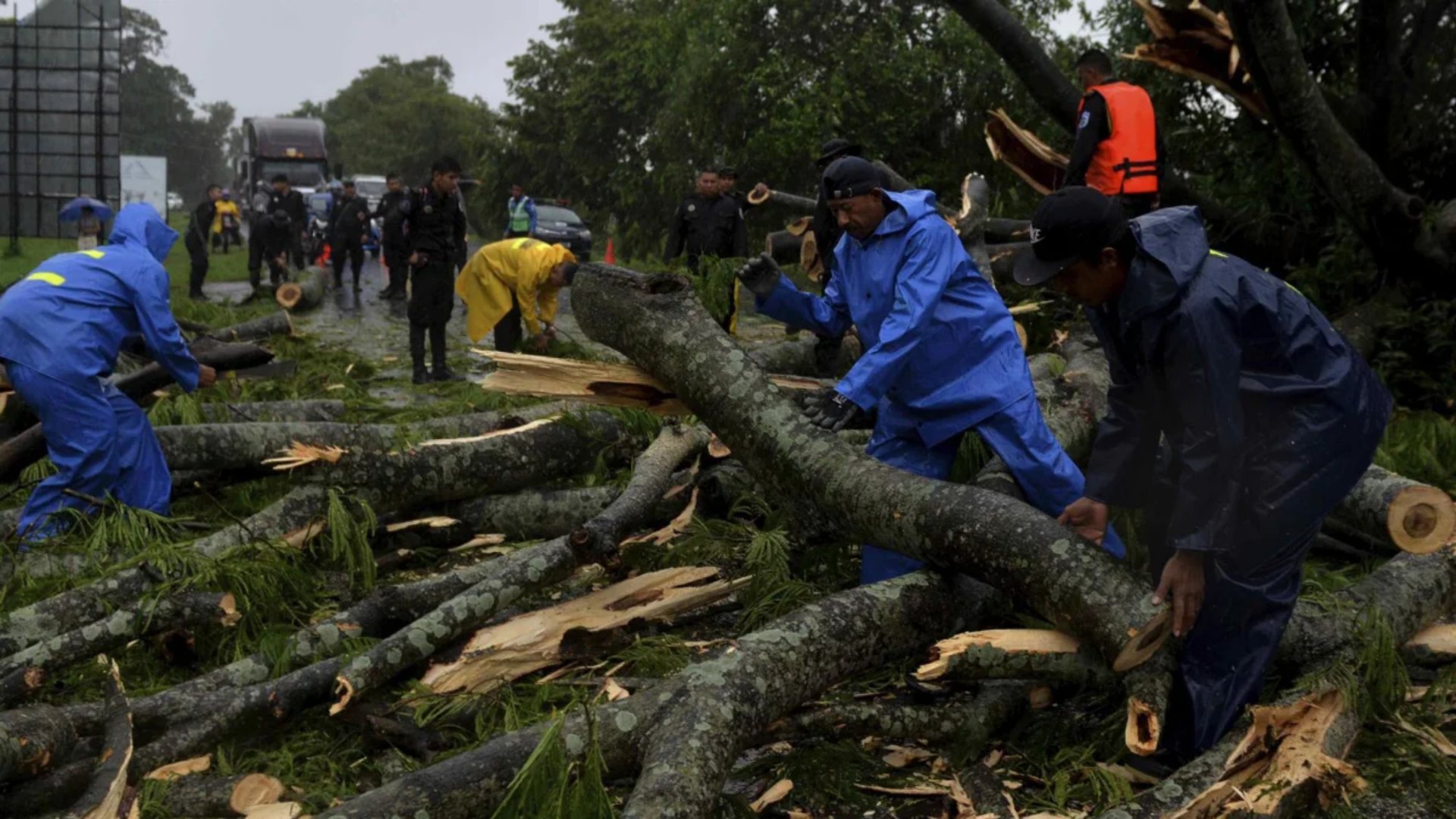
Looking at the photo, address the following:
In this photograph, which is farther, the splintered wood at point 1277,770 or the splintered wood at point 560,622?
the splintered wood at point 560,622

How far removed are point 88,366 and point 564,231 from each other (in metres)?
18.6

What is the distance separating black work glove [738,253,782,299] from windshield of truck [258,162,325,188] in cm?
2880

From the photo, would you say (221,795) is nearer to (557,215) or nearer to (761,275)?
(761,275)

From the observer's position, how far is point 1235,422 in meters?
3.04

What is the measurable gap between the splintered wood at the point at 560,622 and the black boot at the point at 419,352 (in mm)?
5466

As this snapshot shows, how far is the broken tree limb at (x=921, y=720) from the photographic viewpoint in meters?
3.49

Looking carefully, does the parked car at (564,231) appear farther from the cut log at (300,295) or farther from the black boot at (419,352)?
the black boot at (419,352)

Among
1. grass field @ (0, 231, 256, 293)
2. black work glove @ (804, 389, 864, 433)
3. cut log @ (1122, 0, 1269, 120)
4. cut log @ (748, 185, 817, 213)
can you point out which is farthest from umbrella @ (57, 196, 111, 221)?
grass field @ (0, 231, 256, 293)

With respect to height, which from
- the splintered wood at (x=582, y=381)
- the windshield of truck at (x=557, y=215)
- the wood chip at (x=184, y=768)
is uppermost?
the windshield of truck at (x=557, y=215)

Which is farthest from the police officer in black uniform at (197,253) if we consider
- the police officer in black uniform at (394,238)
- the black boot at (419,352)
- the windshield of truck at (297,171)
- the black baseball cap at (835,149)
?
the windshield of truck at (297,171)

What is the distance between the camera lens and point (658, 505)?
16.9 ft

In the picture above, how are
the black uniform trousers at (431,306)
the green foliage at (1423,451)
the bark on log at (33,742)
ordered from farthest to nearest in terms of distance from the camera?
the black uniform trousers at (431,306) < the green foliage at (1423,451) < the bark on log at (33,742)

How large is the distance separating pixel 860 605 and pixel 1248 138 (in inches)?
255

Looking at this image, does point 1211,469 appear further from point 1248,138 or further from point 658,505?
point 1248,138
